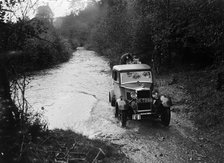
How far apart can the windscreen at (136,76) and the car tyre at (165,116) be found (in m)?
1.56

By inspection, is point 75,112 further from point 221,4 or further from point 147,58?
point 147,58

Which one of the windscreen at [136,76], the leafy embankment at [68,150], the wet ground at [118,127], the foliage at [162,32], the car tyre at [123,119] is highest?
the foliage at [162,32]

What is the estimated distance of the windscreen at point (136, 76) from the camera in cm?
1040

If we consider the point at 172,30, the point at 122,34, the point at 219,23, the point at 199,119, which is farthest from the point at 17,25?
the point at 122,34

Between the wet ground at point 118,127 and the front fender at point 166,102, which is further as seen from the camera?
the front fender at point 166,102

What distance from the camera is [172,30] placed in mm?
17844

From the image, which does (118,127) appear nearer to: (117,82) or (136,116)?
(136,116)

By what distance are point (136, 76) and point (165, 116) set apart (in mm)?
2100

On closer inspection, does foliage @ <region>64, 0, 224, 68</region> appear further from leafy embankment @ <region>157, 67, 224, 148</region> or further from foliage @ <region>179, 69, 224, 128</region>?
leafy embankment @ <region>157, 67, 224, 148</region>

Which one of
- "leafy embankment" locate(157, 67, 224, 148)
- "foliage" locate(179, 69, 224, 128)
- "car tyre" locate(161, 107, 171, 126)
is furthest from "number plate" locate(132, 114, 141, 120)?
"foliage" locate(179, 69, 224, 128)

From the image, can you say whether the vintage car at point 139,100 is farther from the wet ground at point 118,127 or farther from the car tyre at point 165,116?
the wet ground at point 118,127

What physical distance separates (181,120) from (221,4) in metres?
4.85

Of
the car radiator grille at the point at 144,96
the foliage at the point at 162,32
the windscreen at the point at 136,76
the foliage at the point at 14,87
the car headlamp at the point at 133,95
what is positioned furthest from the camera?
the foliage at the point at 162,32

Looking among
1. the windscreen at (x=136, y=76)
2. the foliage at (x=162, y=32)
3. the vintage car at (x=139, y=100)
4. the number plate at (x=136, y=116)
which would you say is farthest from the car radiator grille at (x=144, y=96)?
the foliage at (x=162, y=32)
